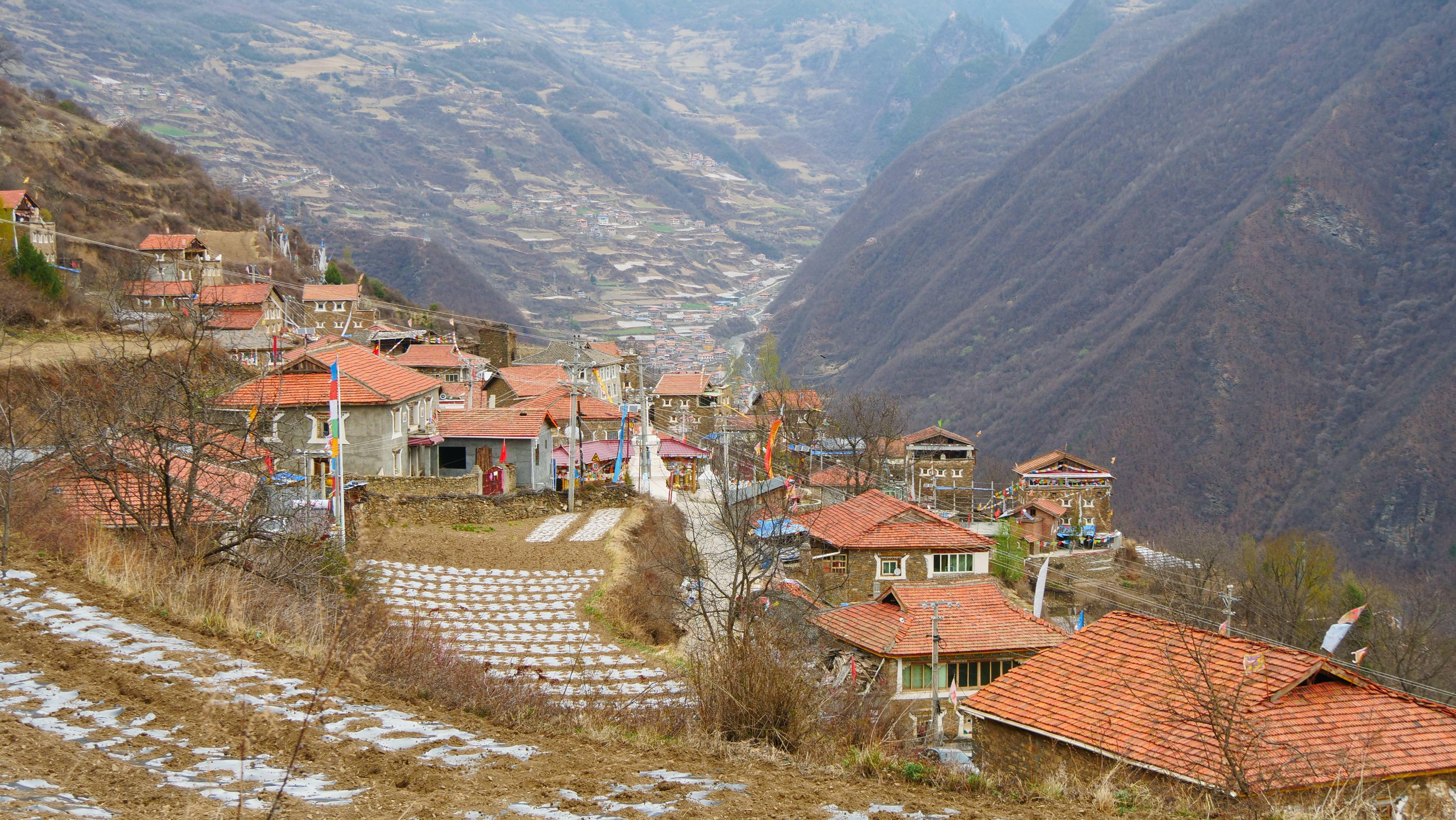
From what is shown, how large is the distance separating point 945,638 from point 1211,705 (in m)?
11.9

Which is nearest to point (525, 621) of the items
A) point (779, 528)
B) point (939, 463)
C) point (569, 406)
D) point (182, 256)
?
point (779, 528)

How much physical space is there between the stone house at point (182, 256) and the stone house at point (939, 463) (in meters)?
36.6

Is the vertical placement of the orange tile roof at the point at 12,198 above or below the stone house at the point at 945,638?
above

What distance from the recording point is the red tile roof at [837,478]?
46.5 m

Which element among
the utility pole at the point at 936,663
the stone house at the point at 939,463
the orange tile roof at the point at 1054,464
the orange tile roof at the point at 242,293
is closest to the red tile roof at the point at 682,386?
the stone house at the point at 939,463

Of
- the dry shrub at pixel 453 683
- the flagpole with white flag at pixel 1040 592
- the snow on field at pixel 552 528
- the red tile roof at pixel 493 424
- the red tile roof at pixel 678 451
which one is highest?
the red tile roof at pixel 493 424

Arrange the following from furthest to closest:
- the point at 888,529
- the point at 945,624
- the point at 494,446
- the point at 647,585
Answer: the point at 494,446
the point at 888,529
the point at 945,624
the point at 647,585

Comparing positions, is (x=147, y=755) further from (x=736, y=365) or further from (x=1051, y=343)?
(x=1051, y=343)

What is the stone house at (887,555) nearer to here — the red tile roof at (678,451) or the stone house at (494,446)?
the stone house at (494,446)

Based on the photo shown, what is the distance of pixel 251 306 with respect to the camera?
52.6 metres

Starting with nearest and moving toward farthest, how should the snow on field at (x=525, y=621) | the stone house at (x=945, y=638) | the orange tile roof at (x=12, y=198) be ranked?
the snow on field at (x=525, y=621)
the stone house at (x=945, y=638)
the orange tile roof at (x=12, y=198)

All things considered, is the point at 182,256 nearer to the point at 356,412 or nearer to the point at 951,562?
the point at 356,412

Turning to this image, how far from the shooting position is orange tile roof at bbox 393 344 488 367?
5097 cm

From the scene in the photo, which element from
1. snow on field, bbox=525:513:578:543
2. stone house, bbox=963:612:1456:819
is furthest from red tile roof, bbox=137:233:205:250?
stone house, bbox=963:612:1456:819
